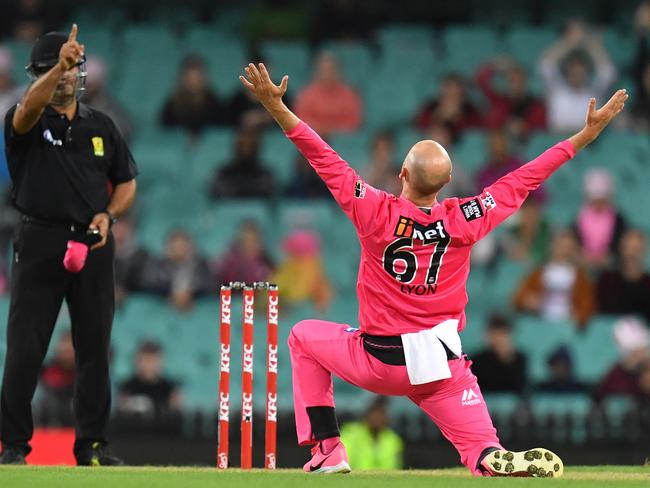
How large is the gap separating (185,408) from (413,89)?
5669 mm

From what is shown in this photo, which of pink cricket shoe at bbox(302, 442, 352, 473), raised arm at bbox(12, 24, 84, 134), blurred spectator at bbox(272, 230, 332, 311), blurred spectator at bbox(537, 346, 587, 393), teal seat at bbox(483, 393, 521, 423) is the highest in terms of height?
blurred spectator at bbox(272, 230, 332, 311)

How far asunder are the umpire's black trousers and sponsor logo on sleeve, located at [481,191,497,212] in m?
2.16

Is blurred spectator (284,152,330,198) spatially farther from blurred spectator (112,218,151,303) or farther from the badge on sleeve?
the badge on sleeve

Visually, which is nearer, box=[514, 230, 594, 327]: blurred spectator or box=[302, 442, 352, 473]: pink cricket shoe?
box=[302, 442, 352, 473]: pink cricket shoe

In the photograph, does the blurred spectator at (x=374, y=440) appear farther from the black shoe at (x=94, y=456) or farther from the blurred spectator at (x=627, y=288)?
the black shoe at (x=94, y=456)

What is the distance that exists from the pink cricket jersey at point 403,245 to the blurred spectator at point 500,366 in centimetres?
527

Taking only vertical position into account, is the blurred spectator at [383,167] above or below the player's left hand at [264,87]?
above

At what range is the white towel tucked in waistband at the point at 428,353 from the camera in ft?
25.4

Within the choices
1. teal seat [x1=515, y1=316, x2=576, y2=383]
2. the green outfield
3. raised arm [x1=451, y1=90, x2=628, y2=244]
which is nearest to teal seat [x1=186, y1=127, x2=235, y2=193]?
teal seat [x1=515, y1=316, x2=576, y2=383]

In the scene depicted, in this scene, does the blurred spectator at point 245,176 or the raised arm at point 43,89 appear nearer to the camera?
the raised arm at point 43,89

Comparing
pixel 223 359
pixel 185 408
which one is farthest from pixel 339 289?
pixel 223 359

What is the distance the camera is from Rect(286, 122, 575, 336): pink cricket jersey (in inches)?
307

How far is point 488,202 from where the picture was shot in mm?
7984

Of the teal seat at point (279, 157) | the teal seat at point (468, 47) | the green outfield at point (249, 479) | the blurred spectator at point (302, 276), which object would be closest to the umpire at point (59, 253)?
the green outfield at point (249, 479)
